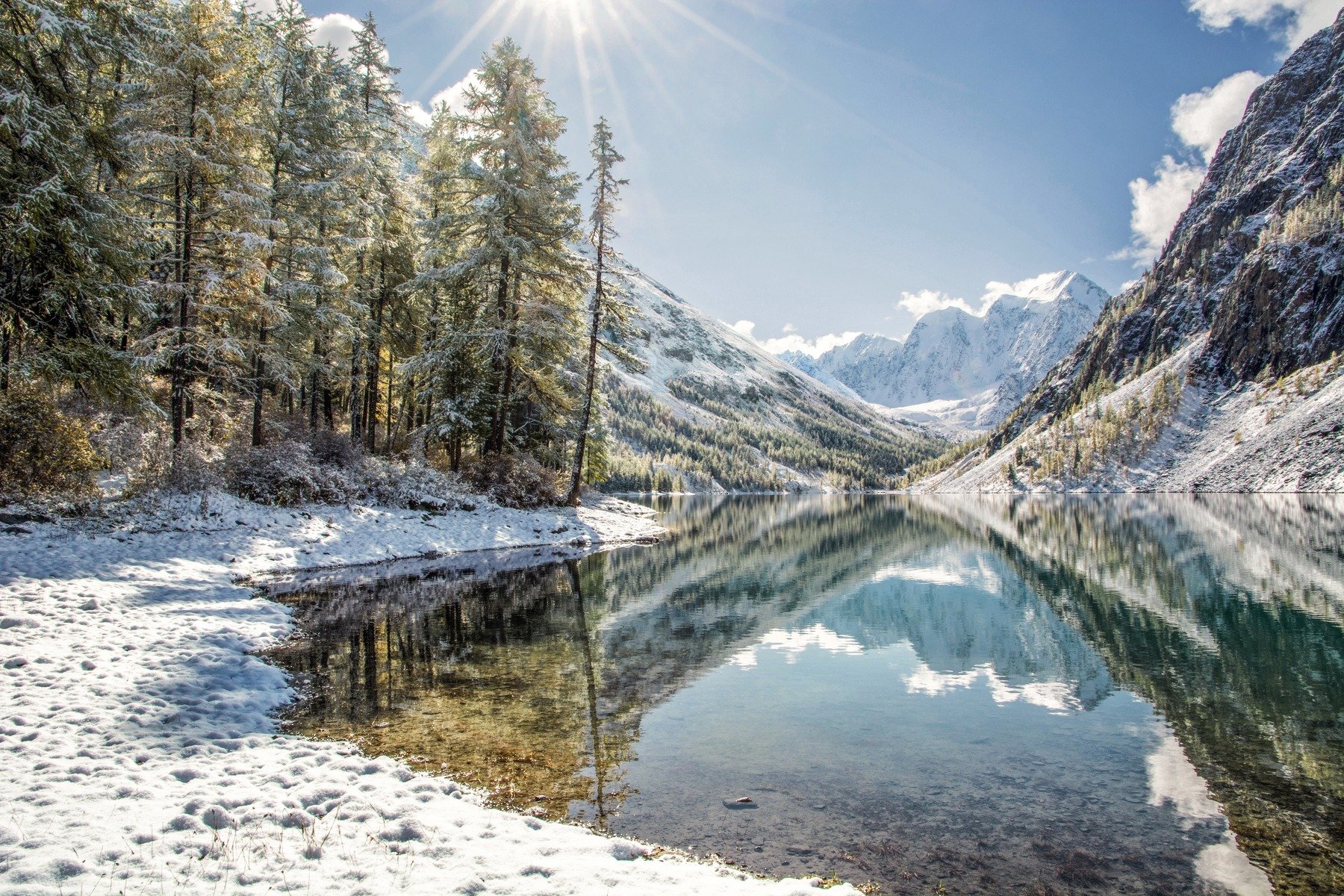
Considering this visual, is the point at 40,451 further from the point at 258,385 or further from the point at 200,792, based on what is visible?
the point at 200,792

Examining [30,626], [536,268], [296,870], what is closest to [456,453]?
[536,268]

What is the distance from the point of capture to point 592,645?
14.2 m

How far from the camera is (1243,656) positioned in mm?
14039

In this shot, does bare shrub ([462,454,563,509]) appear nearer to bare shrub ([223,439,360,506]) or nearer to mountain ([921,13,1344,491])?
bare shrub ([223,439,360,506])

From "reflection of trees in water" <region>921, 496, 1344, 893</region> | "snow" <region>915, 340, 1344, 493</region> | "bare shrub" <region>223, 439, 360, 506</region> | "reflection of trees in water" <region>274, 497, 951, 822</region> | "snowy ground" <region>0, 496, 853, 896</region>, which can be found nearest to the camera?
"snowy ground" <region>0, 496, 853, 896</region>

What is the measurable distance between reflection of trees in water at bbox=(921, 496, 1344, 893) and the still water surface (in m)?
0.06

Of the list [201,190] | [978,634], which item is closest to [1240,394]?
[978,634]

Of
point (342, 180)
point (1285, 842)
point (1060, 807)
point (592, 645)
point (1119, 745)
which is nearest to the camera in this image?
point (1285, 842)

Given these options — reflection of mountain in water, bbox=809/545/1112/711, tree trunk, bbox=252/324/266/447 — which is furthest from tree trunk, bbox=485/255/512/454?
reflection of mountain in water, bbox=809/545/1112/711

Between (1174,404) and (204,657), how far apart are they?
186621 mm

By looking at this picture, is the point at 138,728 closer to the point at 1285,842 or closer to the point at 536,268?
the point at 1285,842

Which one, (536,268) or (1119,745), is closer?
(1119,745)

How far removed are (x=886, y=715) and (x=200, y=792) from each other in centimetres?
922

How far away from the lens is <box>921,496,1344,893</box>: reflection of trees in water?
711 centimetres
